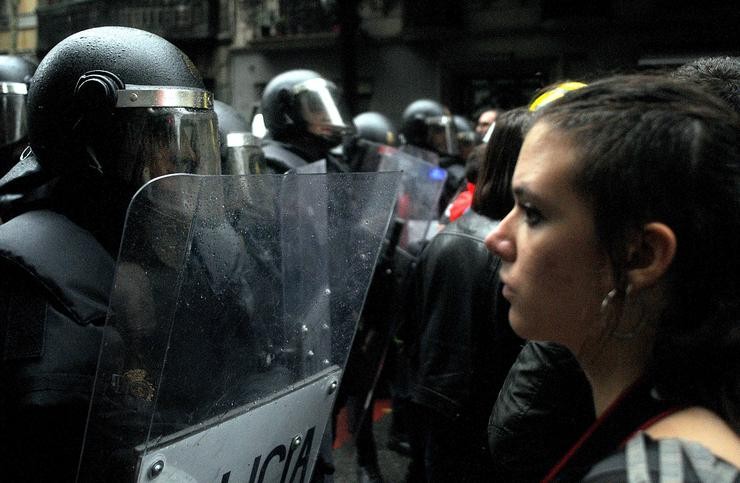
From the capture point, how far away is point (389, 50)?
15.3 meters

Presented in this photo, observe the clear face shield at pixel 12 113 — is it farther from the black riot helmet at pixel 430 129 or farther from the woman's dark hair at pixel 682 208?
the black riot helmet at pixel 430 129

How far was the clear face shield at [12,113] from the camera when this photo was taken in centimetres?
326

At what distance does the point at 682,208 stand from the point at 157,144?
1085mm

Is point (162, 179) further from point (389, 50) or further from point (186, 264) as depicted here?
point (389, 50)

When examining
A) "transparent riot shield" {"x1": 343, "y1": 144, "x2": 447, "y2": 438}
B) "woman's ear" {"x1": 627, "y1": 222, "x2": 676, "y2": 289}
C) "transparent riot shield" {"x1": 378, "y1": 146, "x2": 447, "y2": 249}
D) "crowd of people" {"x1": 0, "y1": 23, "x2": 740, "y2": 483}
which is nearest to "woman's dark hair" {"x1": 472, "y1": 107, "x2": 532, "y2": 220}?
"crowd of people" {"x1": 0, "y1": 23, "x2": 740, "y2": 483}

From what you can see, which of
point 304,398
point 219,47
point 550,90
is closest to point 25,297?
point 304,398

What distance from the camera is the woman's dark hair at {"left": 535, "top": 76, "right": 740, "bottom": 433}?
3.15 ft

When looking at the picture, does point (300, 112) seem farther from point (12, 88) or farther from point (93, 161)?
point (93, 161)

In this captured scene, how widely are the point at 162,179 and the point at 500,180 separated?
4.22 ft

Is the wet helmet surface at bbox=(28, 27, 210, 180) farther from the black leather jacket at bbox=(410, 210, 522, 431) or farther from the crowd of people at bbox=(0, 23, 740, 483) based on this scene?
the black leather jacket at bbox=(410, 210, 522, 431)

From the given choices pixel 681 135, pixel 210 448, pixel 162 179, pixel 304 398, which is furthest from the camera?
pixel 304 398

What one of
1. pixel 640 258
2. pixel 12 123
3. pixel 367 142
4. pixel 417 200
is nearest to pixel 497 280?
pixel 640 258

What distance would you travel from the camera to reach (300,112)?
461cm

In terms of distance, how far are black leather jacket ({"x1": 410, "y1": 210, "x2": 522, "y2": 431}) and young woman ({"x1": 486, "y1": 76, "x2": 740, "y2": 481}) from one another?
120 cm
